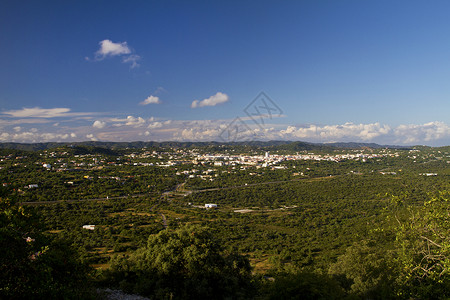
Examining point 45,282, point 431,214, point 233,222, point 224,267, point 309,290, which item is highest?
point 431,214

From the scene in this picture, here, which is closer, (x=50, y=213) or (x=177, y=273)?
(x=177, y=273)

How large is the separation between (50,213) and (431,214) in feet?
150

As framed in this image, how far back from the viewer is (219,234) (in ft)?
105

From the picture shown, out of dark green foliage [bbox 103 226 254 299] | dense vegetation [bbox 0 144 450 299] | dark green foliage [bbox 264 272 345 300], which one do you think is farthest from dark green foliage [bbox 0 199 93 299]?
dark green foliage [bbox 264 272 345 300]

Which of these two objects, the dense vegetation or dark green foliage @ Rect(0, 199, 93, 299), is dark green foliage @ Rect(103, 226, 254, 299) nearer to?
the dense vegetation

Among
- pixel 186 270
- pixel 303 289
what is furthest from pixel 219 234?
pixel 303 289

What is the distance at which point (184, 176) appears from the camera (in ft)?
287

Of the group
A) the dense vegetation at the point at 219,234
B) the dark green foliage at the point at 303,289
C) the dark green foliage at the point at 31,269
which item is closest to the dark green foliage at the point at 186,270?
the dense vegetation at the point at 219,234

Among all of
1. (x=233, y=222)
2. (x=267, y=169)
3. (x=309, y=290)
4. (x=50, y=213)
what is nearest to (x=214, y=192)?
(x=233, y=222)

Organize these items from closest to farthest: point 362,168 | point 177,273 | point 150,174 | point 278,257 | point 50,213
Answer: point 177,273
point 278,257
point 50,213
point 150,174
point 362,168

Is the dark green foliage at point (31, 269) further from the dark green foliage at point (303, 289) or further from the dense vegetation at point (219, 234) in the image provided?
the dark green foliage at point (303, 289)

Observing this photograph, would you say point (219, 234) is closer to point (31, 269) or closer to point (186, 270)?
point (186, 270)

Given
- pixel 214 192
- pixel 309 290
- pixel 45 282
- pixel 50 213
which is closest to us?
pixel 45 282

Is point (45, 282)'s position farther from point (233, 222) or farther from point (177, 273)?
point (233, 222)
